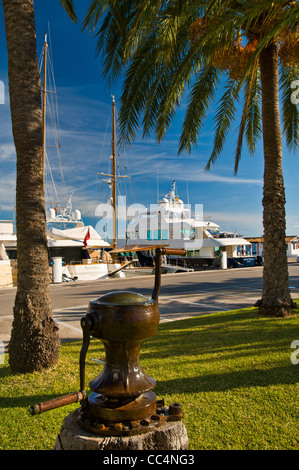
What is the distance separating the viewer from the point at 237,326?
286 inches

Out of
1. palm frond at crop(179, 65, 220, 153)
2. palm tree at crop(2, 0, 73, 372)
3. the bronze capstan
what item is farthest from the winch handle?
palm frond at crop(179, 65, 220, 153)

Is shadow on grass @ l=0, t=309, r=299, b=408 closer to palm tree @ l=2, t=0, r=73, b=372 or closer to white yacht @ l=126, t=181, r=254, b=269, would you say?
palm tree @ l=2, t=0, r=73, b=372

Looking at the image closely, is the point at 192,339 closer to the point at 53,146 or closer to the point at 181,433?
the point at 181,433

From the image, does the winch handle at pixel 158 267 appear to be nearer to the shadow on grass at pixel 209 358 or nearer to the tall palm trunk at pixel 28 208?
the shadow on grass at pixel 209 358

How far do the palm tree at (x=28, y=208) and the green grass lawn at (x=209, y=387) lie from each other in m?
0.36

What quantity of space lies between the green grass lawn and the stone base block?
3.77 ft

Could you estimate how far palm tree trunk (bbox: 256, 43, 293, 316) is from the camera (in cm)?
784

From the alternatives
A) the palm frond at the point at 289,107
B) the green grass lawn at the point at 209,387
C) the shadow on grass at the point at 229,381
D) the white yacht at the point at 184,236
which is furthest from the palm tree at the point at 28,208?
the white yacht at the point at 184,236

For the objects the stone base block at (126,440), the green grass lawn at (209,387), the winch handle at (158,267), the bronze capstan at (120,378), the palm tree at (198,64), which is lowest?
the green grass lawn at (209,387)

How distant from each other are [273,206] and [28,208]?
533 cm

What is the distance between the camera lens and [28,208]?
4.71m

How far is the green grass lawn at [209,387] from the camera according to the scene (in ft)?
10.0

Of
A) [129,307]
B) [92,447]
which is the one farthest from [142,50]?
[92,447]

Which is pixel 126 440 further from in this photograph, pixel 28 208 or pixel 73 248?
pixel 73 248
